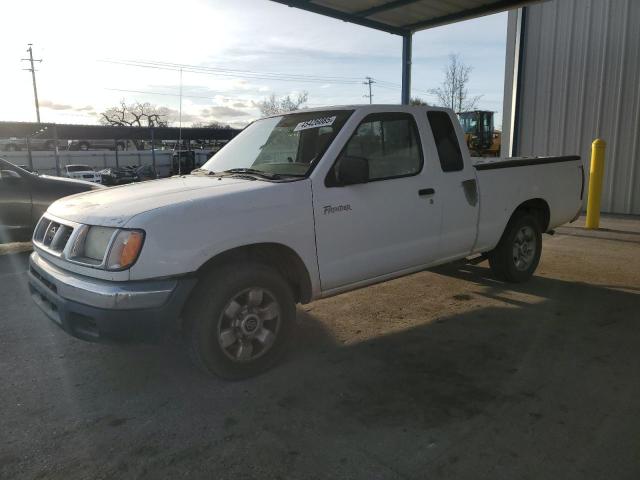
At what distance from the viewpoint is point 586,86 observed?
1175 cm

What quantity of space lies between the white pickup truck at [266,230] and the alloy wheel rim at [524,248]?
65 centimetres

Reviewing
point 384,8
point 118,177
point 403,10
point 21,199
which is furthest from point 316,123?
point 118,177

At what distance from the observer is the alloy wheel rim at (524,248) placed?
5.97 metres

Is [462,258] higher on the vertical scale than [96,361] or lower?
higher

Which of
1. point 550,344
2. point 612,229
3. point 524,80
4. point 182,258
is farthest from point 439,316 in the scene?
point 524,80

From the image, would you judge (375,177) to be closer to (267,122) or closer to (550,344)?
(267,122)

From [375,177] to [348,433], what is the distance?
2.11 m

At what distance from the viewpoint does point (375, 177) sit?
4309 mm

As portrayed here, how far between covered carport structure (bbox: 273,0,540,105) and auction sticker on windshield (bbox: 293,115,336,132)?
13.2ft

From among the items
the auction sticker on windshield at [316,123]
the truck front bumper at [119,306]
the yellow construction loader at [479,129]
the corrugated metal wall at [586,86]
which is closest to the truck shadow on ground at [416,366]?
the truck front bumper at [119,306]

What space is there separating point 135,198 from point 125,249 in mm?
624

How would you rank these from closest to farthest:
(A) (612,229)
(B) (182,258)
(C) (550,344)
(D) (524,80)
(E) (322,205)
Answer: (B) (182,258)
(E) (322,205)
(C) (550,344)
(A) (612,229)
(D) (524,80)

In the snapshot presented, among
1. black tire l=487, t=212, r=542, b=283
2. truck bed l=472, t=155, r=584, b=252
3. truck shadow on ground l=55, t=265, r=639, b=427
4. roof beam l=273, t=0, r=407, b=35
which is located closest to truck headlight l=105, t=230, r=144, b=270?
truck shadow on ground l=55, t=265, r=639, b=427

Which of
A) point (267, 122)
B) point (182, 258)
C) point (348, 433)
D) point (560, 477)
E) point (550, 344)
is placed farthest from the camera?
point (267, 122)
